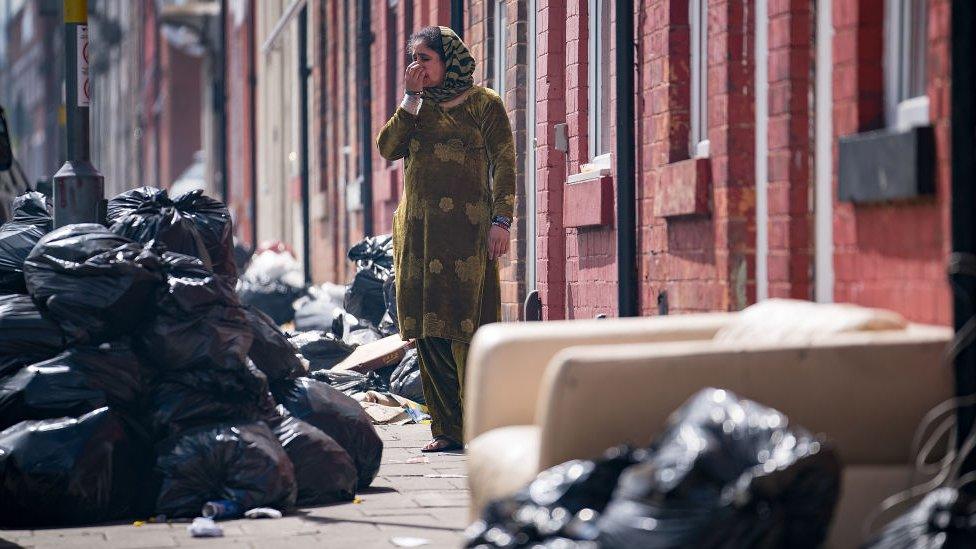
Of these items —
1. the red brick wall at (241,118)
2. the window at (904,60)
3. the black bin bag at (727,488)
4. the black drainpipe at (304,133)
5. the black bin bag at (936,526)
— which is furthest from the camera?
the red brick wall at (241,118)

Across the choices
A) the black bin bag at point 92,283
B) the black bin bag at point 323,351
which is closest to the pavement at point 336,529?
the black bin bag at point 92,283

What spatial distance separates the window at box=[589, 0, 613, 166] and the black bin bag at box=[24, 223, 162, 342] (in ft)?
12.2

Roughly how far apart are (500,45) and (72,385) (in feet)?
21.6

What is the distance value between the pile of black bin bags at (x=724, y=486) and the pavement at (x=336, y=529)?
6.25 ft

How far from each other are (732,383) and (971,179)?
0.81 m

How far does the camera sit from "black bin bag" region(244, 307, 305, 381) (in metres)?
7.30

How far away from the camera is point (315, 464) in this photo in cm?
689

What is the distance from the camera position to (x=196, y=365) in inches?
262

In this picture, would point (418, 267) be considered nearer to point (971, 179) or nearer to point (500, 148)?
point (500, 148)

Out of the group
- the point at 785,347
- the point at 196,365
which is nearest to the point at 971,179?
the point at 785,347

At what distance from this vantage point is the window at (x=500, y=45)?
12.3m

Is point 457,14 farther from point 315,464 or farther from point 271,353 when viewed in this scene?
point 315,464

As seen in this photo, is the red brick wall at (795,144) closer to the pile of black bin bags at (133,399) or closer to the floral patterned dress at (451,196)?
the pile of black bin bags at (133,399)

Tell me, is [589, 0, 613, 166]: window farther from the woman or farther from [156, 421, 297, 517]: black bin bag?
[156, 421, 297, 517]: black bin bag
